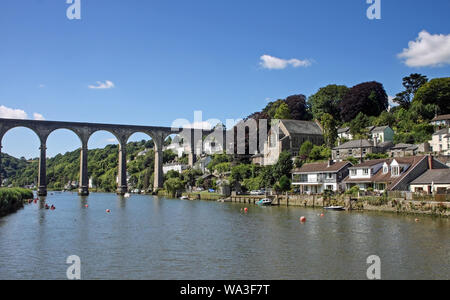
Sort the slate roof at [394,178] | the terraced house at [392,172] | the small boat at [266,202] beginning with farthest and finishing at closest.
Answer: the small boat at [266,202] → the slate roof at [394,178] → the terraced house at [392,172]

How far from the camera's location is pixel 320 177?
51812 millimetres

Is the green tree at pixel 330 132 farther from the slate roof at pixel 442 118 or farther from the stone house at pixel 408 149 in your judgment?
the slate roof at pixel 442 118

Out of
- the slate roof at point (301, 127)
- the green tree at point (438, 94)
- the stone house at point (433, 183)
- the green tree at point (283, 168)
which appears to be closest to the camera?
the stone house at point (433, 183)

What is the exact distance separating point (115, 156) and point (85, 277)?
140m

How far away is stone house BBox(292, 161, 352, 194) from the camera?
162 ft

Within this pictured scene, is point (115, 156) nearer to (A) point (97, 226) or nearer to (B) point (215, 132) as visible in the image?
(B) point (215, 132)

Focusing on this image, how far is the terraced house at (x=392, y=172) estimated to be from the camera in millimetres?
40188

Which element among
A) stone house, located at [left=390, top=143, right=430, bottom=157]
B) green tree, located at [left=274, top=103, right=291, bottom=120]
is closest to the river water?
stone house, located at [left=390, top=143, right=430, bottom=157]

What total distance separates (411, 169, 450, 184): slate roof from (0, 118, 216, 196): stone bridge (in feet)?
196

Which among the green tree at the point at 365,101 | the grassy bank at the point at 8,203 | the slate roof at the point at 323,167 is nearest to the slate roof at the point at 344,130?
the green tree at the point at 365,101

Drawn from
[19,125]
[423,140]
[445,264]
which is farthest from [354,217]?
[19,125]

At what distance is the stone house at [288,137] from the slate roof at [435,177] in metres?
33.3

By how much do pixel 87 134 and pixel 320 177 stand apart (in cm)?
5123
